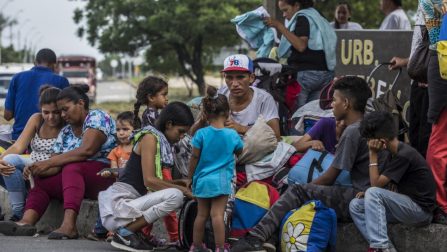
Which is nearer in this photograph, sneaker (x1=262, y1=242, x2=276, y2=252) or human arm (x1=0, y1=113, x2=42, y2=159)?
sneaker (x1=262, y1=242, x2=276, y2=252)

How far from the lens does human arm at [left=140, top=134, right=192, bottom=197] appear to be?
320 inches

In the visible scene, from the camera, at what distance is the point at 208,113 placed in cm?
785

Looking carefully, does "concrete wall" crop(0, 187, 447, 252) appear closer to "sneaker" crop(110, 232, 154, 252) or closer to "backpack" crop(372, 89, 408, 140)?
"sneaker" crop(110, 232, 154, 252)

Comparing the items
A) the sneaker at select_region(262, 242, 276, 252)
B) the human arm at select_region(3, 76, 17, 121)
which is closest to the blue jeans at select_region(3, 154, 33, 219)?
the human arm at select_region(3, 76, 17, 121)

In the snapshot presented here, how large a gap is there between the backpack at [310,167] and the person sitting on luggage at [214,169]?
0.69 metres

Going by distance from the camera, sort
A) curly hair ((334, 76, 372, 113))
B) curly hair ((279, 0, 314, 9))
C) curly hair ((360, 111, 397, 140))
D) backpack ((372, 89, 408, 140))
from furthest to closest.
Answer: curly hair ((279, 0, 314, 9)) → backpack ((372, 89, 408, 140)) → curly hair ((334, 76, 372, 113)) → curly hair ((360, 111, 397, 140))

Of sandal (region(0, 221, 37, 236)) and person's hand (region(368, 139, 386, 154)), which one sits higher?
person's hand (region(368, 139, 386, 154))

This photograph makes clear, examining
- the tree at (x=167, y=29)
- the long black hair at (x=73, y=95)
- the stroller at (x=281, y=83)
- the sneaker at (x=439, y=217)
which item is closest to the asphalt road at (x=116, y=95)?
the tree at (x=167, y=29)

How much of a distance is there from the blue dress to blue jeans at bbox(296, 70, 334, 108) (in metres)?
2.92

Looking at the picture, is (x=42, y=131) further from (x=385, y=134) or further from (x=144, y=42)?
(x=144, y=42)

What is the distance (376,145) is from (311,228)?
2.52ft

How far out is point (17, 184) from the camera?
959 cm

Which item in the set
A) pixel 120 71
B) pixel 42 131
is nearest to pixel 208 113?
pixel 42 131

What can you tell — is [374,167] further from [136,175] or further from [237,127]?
[136,175]
